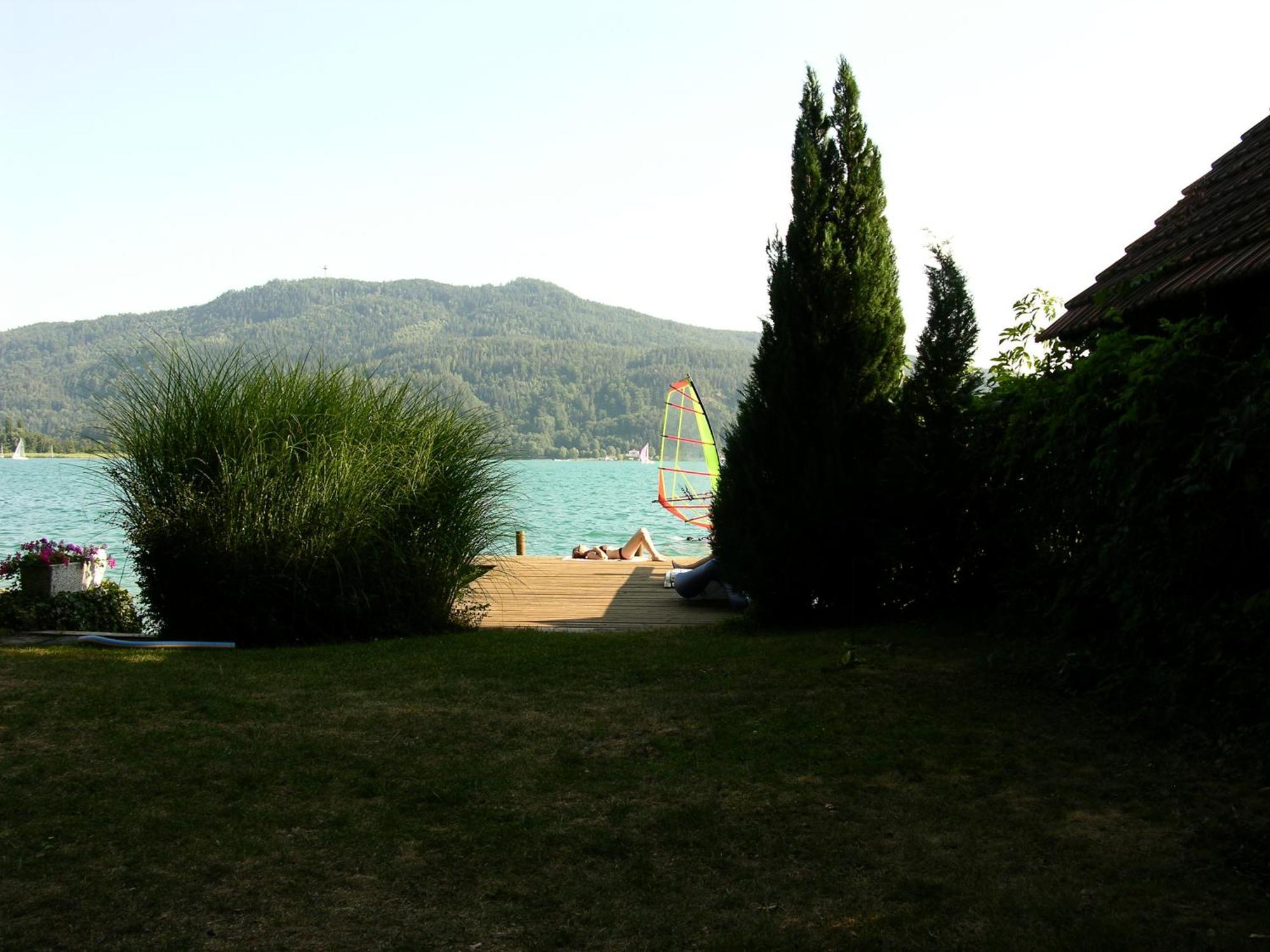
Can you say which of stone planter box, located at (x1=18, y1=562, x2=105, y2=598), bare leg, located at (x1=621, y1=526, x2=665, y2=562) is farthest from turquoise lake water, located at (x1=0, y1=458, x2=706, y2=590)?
bare leg, located at (x1=621, y1=526, x2=665, y2=562)

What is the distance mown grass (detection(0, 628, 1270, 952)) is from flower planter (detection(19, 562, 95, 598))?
10.7ft

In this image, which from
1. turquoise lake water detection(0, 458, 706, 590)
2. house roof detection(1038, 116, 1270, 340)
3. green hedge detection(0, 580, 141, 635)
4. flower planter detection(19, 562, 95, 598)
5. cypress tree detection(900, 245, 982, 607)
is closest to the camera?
house roof detection(1038, 116, 1270, 340)

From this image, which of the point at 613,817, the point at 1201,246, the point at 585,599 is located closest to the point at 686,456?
the point at 585,599

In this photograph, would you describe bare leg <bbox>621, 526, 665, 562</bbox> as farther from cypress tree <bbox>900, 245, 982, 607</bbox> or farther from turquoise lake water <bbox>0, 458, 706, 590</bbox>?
cypress tree <bbox>900, 245, 982, 607</bbox>

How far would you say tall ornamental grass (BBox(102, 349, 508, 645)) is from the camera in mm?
8172

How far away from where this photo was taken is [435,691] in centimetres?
626

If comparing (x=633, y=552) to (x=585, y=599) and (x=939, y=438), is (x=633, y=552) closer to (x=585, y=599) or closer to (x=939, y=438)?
(x=585, y=599)

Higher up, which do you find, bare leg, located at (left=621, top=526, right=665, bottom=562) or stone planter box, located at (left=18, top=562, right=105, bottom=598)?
stone planter box, located at (left=18, top=562, right=105, bottom=598)

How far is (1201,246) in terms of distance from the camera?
6523mm

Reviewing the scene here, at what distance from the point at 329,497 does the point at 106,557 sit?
15.4 ft

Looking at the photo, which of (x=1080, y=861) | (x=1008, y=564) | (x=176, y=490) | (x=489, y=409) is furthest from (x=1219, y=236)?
(x=176, y=490)

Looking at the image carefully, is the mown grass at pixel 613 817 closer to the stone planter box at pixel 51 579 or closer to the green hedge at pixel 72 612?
the green hedge at pixel 72 612

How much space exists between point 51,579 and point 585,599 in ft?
17.5

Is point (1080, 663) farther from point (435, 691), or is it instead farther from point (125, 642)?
point (125, 642)
